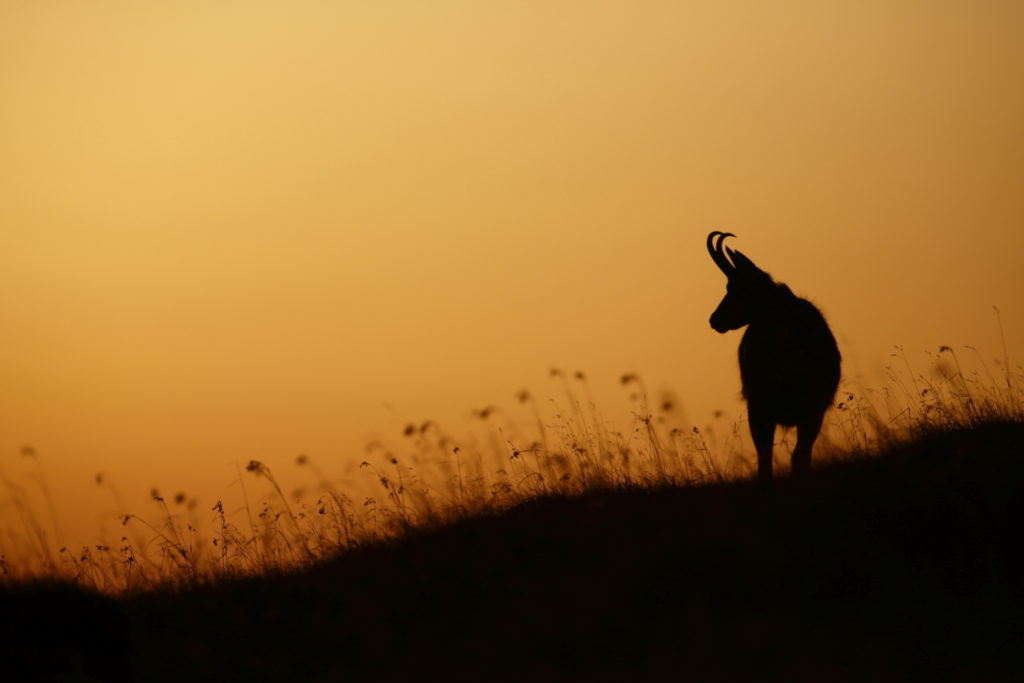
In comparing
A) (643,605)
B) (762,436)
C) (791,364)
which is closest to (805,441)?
(762,436)

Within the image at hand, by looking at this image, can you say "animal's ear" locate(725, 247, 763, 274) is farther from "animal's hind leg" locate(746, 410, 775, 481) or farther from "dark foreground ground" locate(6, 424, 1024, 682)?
"dark foreground ground" locate(6, 424, 1024, 682)

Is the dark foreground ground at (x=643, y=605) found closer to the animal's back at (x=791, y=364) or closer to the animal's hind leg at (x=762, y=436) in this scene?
the animal's hind leg at (x=762, y=436)

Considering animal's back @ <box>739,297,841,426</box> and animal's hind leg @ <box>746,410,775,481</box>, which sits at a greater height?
animal's back @ <box>739,297,841,426</box>

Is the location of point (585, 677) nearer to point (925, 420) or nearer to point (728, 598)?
point (728, 598)

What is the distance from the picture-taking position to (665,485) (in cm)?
1006

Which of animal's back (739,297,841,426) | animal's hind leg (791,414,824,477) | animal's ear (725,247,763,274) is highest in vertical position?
animal's ear (725,247,763,274)

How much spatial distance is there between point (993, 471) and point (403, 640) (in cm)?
423

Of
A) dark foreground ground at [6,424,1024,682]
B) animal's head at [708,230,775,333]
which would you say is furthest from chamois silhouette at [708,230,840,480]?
dark foreground ground at [6,424,1024,682]

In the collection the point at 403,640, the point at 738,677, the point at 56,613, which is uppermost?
the point at 56,613

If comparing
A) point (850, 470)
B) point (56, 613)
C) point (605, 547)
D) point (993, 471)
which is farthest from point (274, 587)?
point (993, 471)

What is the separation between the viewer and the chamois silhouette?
1150 centimetres

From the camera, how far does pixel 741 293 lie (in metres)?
12.3

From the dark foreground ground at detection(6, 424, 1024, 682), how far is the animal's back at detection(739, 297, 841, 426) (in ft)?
7.91

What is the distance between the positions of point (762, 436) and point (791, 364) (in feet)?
2.44
